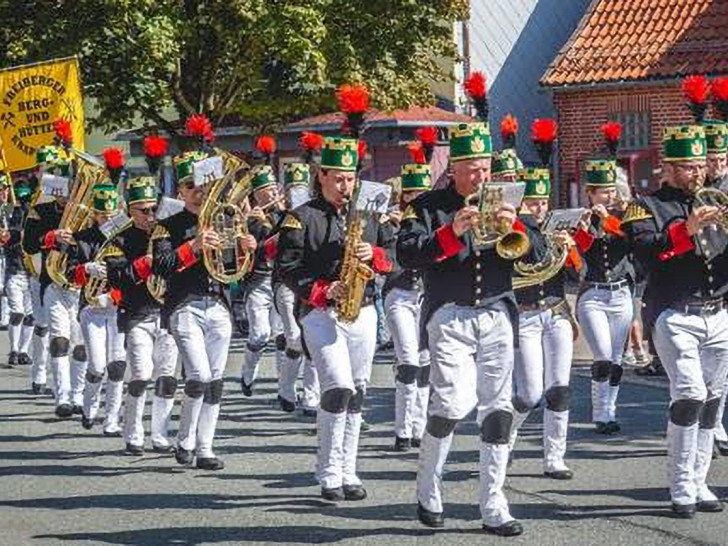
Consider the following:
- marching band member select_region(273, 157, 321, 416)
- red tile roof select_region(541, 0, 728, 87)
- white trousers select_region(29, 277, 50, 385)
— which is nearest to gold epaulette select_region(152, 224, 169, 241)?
marching band member select_region(273, 157, 321, 416)

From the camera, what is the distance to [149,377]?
12008 millimetres

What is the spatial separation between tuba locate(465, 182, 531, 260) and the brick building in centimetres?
1924

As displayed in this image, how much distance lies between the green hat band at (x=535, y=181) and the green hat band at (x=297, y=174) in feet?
16.8

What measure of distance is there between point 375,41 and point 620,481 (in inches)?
764

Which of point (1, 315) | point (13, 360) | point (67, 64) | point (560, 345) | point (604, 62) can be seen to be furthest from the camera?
point (604, 62)

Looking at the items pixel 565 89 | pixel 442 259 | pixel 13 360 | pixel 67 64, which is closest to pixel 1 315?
pixel 67 64

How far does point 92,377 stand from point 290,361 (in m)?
1.89

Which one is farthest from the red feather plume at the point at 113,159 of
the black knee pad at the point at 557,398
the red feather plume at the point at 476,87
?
the black knee pad at the point at 557,398

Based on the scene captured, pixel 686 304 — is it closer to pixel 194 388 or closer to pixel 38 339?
pixel 194 388

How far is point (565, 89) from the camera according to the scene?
1141 inches

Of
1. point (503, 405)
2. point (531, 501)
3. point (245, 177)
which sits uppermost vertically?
point (245, 177)

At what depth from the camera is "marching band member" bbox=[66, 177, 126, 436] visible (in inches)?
506

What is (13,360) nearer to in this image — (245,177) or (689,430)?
(245,177)

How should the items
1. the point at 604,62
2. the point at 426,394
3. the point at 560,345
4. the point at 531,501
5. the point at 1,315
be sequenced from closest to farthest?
the point at 531,501, the point at 560,345, the point at 426,394, the point at 1,315, the point at 604,62
